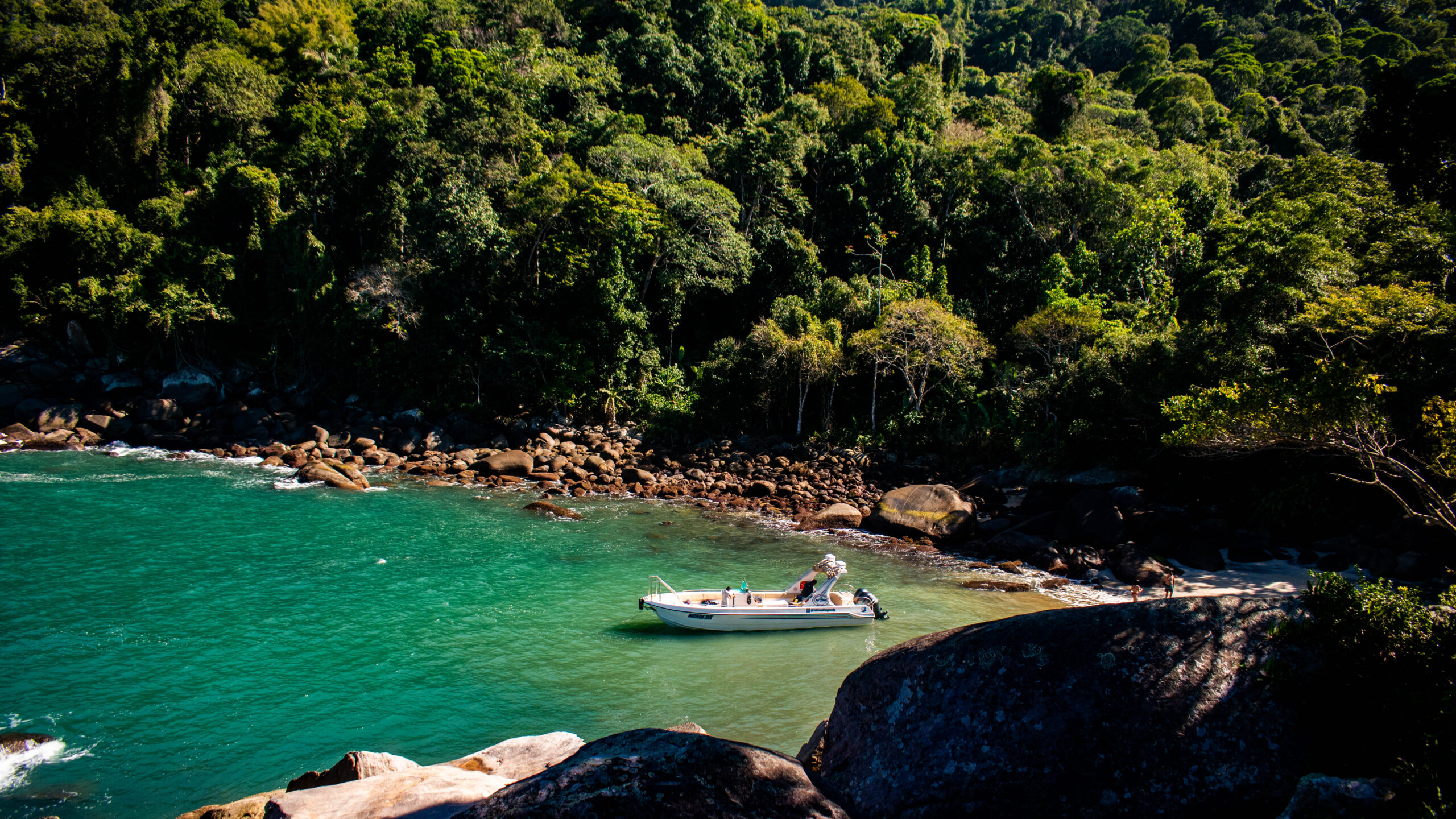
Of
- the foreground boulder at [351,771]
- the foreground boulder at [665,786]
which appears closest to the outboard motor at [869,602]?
the foreground boulder at [351,771]

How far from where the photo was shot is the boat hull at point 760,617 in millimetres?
14547

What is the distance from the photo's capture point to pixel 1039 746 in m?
5.25

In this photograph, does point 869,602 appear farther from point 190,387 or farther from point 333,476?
point 190,387

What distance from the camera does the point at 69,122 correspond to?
36406 mm

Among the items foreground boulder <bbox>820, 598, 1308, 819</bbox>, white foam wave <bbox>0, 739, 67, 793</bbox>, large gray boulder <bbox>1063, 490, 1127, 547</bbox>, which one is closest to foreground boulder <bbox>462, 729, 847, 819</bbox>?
foreground boulder <bbox>820, 598, 1308, 819</bbox>

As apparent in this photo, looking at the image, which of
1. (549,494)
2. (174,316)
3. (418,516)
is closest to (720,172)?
(549,494)

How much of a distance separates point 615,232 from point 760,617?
68.1 ft

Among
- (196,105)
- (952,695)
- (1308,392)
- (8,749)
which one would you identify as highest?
(196,105)

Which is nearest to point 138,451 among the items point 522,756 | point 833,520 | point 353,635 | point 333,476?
point 333,476

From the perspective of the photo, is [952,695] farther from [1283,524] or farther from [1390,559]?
[1283,524]

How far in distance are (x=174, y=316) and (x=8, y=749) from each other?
91.5 ft

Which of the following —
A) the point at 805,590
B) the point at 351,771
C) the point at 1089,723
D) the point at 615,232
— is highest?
the point at 615,232

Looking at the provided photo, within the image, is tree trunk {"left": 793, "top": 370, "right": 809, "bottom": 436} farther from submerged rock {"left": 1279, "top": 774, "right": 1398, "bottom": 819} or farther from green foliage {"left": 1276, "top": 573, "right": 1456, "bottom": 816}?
submerged rock {"left": 1279, "top": 774, "right": 1398, "bottom": 819}

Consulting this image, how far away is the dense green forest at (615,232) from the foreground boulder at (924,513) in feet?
14.4
